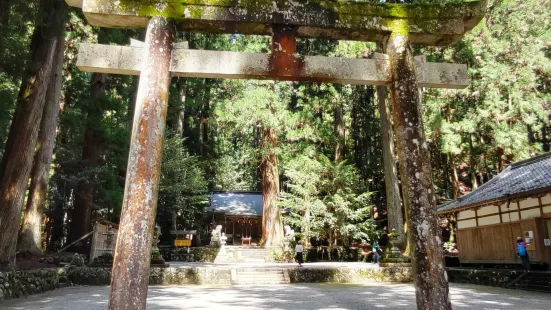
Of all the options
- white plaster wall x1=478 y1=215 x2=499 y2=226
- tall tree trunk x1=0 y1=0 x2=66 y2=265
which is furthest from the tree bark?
tall tree trunk x1=0 y1=0 x2=66 y2=265

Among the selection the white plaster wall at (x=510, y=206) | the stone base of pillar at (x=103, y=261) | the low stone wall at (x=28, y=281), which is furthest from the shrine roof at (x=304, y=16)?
the white plaster wall at (x=510, y=206)

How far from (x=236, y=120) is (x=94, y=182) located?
665cm

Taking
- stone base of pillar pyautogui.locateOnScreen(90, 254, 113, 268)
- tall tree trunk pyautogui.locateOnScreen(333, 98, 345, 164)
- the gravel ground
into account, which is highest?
tall tree trunk pyautogui.locateOnScreen(333, 98, 345, 164)

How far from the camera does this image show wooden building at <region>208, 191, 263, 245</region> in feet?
78.5

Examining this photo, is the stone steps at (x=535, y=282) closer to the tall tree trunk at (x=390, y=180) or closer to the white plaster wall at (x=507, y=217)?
the white plaster wall at (x=507, y=217)

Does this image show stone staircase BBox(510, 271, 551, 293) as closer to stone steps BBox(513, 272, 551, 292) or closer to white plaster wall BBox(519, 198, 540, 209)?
stone steps BBox(513, 272, 551, 292)

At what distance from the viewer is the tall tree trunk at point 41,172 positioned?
10.5 metres

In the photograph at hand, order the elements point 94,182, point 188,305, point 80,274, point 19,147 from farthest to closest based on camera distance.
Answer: point 94,182 < point 80,274 < point 19,147 < point 188,305

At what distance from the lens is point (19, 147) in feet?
27.7

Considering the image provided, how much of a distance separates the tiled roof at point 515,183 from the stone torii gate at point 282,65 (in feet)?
23.5

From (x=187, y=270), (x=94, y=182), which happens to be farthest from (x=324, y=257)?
(x=94, y=182)

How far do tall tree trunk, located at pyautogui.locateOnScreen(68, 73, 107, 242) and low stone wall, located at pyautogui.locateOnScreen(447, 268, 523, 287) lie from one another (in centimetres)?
1318

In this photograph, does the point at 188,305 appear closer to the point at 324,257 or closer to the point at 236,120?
the point at 236,120

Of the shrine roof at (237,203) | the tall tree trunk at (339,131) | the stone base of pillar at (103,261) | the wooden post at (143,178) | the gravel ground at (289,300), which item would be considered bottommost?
the gravel ground at (289,300)
